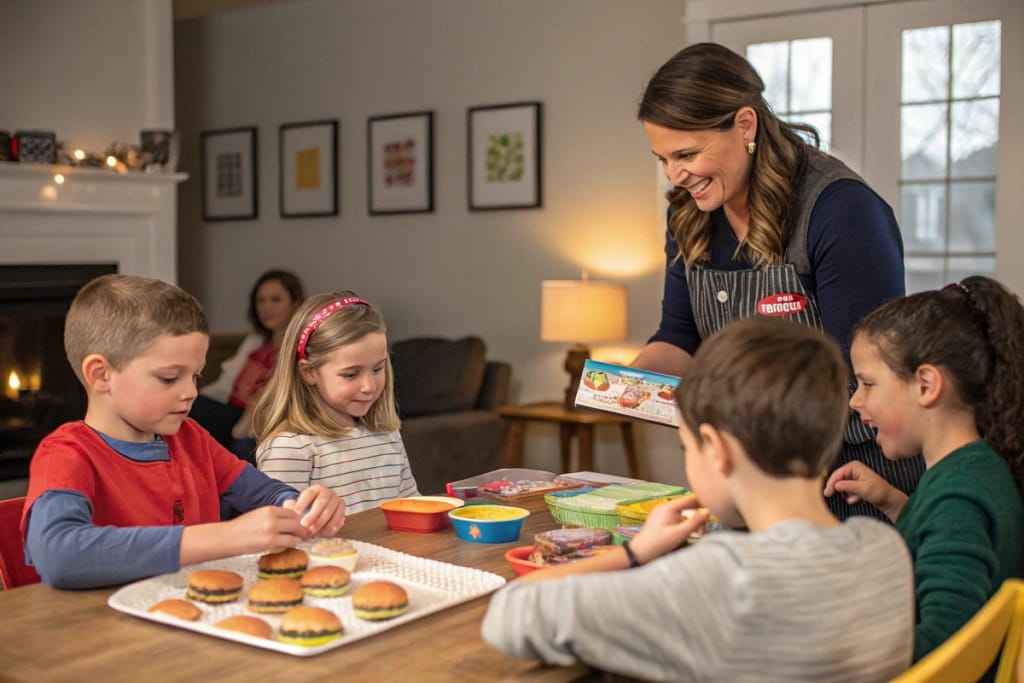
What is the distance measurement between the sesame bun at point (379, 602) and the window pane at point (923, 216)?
3.66 m

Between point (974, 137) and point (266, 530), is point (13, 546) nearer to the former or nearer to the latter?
point (266, 530)

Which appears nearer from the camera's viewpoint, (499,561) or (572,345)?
(499,561)

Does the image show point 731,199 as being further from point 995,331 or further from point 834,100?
point 834,100

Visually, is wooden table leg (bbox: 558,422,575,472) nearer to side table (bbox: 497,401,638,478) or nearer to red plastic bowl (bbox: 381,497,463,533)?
side table (bbox: 497,401,638,478)

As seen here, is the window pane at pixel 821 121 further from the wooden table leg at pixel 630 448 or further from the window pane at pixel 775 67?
the wooden table leg at pixel 630 448

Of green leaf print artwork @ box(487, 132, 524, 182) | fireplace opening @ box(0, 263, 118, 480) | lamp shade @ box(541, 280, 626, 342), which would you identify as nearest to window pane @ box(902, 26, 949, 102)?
lamp shade @ box(541, 280, 626, 342)

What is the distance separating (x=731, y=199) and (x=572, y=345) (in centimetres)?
337

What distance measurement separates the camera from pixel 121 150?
512 cm

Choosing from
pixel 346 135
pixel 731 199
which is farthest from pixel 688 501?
pixel 346 135

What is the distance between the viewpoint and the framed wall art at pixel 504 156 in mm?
5648

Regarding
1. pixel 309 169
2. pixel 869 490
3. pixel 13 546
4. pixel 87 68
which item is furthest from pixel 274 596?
pixel 309 169

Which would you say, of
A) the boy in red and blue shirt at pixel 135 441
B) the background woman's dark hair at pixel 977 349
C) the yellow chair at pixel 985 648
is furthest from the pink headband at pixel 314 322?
the yellow chair at pixel 985 648

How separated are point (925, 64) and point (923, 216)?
585 mm

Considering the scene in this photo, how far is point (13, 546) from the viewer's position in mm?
1784
